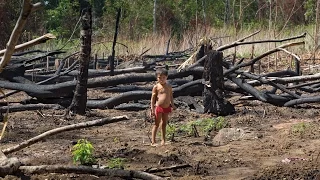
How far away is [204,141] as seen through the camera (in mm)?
6793

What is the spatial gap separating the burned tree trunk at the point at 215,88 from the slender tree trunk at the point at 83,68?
1832 mm

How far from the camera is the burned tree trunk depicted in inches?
344

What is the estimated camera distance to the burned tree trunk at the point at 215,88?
28.7 feet

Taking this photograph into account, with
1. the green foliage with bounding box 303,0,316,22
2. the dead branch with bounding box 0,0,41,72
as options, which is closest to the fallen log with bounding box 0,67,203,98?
the dead branch with bounding box 0,0,41,72

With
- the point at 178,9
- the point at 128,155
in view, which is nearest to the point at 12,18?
the point at 178,9

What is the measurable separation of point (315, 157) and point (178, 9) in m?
26.1

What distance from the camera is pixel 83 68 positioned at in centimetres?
846

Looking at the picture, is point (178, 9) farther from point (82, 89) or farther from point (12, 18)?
point (82, 89)

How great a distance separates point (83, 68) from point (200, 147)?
2.75 metres

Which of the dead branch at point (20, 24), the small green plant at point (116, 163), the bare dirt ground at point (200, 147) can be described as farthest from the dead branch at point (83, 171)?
the dead branch at point (20, 24)

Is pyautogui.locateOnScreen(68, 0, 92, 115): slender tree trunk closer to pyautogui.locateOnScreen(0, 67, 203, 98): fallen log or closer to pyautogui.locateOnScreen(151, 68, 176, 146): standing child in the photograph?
pyautogui.locateOnScreen(0, 67, 203, 98): fallen log

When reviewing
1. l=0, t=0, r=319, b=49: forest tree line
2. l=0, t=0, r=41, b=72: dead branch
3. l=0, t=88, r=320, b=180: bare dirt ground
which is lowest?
l=0, t=88, r=320, b=180: bare dirt ground

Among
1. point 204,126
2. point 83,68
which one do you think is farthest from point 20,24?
point 83,68

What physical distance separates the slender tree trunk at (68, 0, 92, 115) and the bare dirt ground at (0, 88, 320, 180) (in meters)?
0.21
